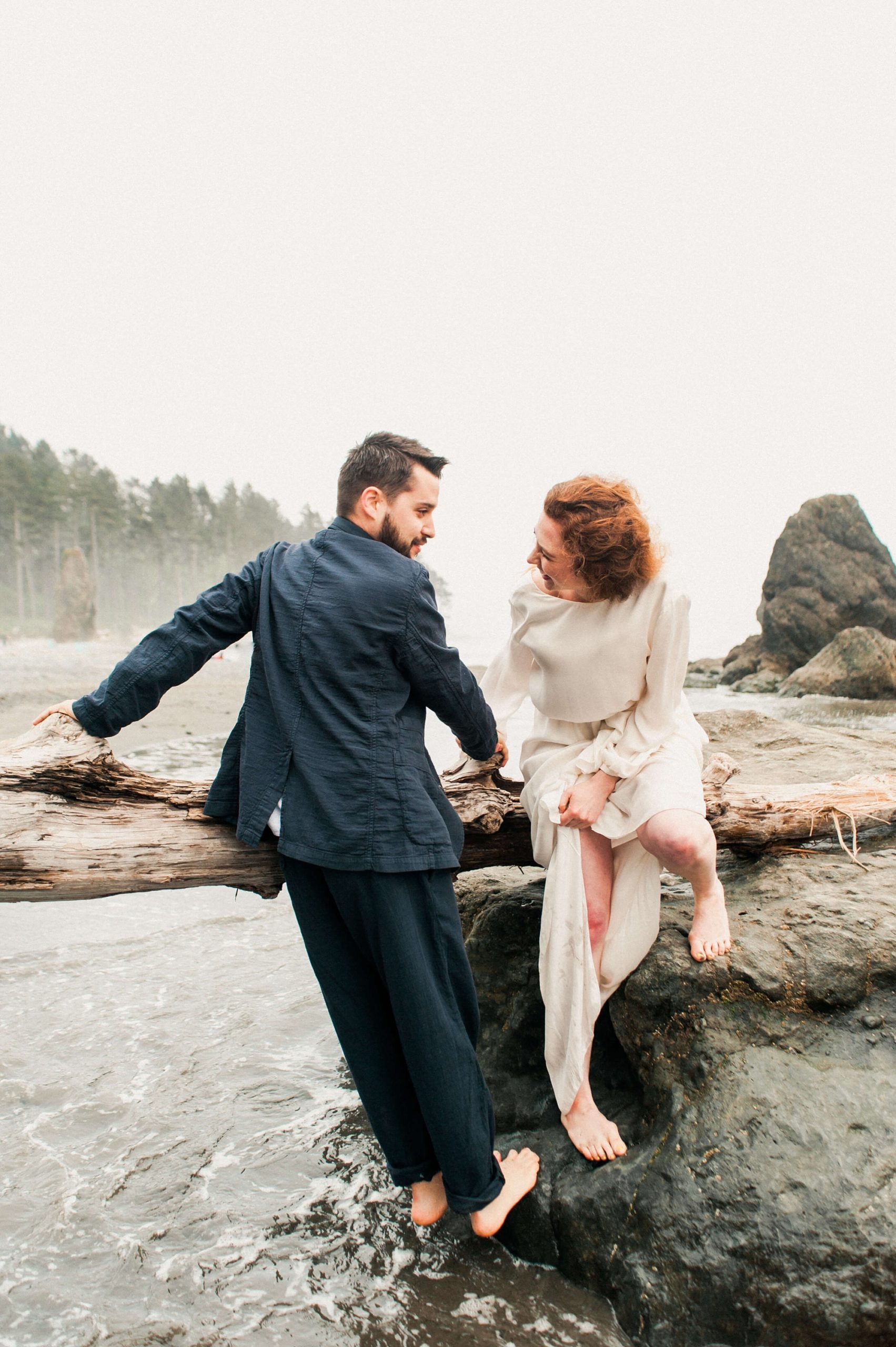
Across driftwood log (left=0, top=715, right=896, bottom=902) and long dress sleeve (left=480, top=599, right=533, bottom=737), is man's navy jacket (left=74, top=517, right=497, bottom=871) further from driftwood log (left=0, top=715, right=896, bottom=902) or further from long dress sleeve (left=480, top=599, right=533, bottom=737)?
long dress sleeve (left=480, top=599, right=533, bottom=737)

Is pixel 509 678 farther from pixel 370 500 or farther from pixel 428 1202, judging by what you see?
pixel 428 1202

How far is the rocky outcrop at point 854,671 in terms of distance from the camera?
2227cm

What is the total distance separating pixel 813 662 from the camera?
23.4 meters

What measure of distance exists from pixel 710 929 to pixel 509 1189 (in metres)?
1.01

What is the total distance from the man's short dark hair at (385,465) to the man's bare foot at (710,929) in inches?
64.8

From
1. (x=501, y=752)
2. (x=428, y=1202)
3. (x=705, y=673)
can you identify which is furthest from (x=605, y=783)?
(x=705, y=673)

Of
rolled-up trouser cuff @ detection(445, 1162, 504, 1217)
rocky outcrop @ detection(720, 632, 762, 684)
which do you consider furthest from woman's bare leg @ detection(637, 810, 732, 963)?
rocky outcrop @ detection(720, 632, 762, 684)

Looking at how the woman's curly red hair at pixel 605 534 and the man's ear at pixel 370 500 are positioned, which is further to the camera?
the woman's curly red hair at pixel 605 534

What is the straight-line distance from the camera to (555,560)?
8.90 feet

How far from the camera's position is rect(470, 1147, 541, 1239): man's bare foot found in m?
2.39

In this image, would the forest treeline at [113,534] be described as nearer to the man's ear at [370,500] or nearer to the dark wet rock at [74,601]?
the dark wet rock at [74,601]

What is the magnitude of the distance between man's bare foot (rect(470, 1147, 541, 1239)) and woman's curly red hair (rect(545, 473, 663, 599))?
1839 millimetres

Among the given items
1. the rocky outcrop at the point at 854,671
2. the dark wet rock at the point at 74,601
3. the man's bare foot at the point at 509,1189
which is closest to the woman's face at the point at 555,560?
the man's bare foot at the point at 509,1189

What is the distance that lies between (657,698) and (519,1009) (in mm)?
1363
